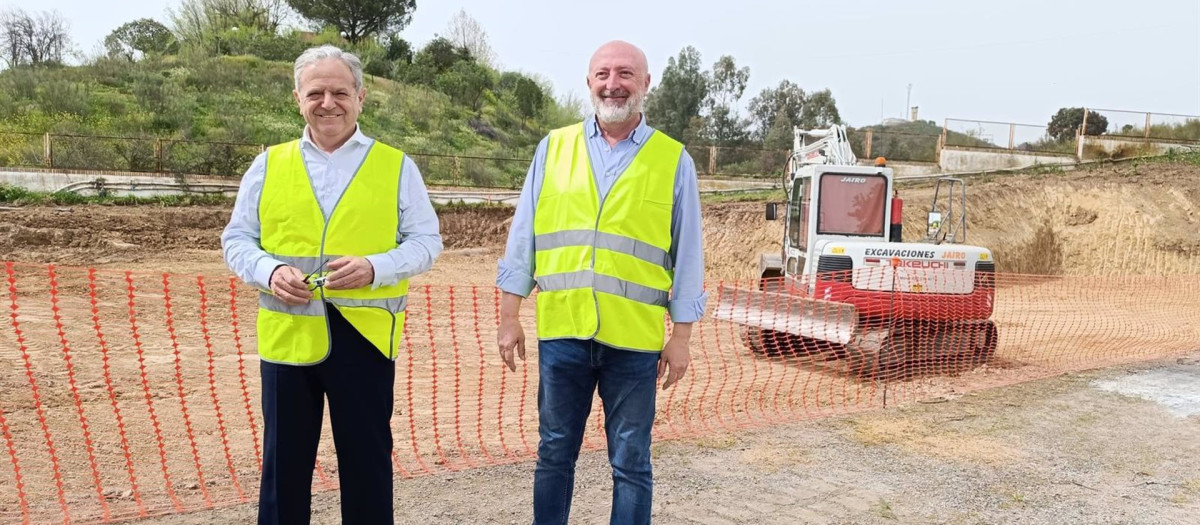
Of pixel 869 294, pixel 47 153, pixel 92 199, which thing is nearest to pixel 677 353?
pixel 869 294

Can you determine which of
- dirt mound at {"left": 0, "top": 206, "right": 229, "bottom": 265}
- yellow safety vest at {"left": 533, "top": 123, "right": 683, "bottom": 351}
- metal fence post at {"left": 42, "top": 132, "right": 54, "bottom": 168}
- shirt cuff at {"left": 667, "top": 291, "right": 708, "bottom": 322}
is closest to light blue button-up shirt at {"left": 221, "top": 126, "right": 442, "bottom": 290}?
yellow safety vest at {"left": 533, "top": 123, "right": 683, "bottom": 351}

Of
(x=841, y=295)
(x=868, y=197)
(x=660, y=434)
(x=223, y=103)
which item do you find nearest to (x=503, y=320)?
(x=660, y=434)

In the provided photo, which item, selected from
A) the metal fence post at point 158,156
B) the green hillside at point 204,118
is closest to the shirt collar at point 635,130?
the green hillside at point 204,118

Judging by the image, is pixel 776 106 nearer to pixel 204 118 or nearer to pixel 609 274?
pixel 204 118

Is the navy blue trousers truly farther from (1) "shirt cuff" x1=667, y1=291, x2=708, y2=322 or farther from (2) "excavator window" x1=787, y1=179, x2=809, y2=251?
(2) "excavator window" x1=787, y1=179, x2=809, y2=251

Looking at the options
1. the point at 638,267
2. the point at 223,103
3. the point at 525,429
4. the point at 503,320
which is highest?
the point at 223,103

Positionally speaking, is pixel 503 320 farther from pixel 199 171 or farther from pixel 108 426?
pixel 199 171

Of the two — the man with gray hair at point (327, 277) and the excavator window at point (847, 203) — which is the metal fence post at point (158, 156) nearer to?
the excavator window at point (847, 203)

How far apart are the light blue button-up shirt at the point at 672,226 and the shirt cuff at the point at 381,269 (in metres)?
0.38

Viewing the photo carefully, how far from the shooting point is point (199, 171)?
23547mm

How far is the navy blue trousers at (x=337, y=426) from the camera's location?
8.89 ft

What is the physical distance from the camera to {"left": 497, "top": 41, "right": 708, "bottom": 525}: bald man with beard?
9.14ft

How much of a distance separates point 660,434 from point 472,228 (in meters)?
17.8

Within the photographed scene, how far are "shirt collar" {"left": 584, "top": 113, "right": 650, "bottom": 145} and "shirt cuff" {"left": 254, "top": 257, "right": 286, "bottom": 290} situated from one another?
3.70ft
